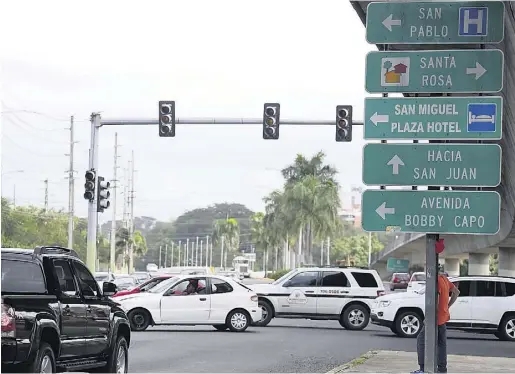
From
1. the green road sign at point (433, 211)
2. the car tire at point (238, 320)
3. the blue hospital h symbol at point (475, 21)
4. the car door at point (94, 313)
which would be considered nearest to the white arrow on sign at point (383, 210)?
the green road sign at point (433, 211)

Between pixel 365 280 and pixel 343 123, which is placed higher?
pixel 343 123

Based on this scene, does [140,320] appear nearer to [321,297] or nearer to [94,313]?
[321,297]

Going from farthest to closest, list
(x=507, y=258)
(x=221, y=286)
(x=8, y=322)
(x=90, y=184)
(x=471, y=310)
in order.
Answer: (x=507, y=258) < (x=90, y=184) < (x=471, y=310) < (x=221, y=286) < (x=8, y=322)

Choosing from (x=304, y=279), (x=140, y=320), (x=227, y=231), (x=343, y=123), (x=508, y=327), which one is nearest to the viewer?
(x=140, y=320)

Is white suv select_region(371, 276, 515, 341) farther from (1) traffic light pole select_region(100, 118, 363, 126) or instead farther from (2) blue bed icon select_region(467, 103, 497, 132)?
(2) blue bed icon select_region(467, 103, 497, 132)

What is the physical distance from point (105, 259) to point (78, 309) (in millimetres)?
141301

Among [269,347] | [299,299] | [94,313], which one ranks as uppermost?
[94,313]

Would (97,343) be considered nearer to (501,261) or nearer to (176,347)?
(176,347)

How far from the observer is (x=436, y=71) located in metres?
13.0

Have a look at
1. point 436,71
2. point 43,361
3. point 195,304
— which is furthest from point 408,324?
point 43,361

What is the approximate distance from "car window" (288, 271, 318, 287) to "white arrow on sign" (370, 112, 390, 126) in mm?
19601

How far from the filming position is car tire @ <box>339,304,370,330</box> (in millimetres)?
32438

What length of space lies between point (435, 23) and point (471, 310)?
57.5 ft

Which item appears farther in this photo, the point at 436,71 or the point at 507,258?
the point at 507,258
